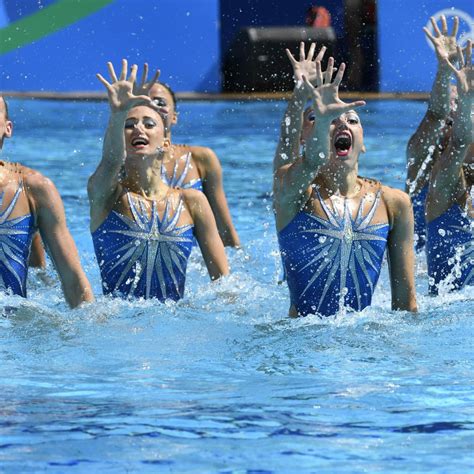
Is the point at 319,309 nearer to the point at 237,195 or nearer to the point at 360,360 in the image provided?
the point at 360,360

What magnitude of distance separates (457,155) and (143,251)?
1348mm

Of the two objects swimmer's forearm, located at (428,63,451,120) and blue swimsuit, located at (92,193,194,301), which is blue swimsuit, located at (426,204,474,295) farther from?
blue swimsuit, located at (92,193,194,301)

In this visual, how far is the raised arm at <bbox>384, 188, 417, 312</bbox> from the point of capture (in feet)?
14.9

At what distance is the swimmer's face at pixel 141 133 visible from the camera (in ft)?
15.6

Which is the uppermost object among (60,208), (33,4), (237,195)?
(33,4)

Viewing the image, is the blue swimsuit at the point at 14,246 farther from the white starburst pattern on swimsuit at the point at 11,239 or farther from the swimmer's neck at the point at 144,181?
the swimmer's neck at the point at 144,181

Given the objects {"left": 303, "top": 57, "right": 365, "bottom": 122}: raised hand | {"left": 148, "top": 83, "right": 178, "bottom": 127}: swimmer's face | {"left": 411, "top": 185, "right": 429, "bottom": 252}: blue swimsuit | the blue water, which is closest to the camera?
the blue water

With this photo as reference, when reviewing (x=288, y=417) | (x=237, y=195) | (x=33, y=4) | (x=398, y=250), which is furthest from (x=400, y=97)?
(x=288, y=417)

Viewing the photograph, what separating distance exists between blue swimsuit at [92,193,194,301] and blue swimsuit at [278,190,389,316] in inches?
22.4

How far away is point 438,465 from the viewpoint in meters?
3.21

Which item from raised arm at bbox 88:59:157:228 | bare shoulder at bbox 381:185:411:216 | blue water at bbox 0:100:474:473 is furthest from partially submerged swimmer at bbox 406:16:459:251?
raised arm at bbox 88:59:157:228

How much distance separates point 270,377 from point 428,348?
70 centimetres

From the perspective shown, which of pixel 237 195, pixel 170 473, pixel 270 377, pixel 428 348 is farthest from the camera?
pixel 237 195

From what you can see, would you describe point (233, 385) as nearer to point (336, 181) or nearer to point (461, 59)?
point (336, 181)
